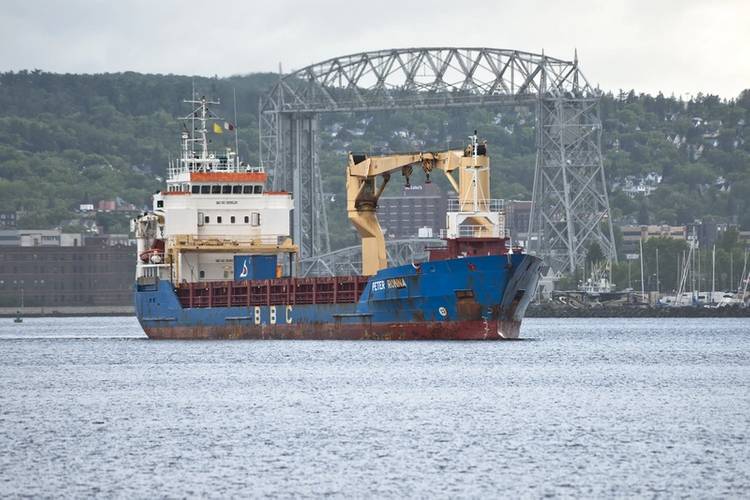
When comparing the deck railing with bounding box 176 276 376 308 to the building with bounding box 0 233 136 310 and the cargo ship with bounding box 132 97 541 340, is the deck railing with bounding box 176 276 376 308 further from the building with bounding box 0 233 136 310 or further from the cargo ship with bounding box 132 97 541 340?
the building with bounding box 0 233 136 310

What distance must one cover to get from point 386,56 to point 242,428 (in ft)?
268

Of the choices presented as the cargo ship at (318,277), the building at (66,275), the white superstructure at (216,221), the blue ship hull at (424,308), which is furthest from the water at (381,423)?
the building at (66,275)

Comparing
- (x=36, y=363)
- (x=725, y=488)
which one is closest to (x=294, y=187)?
(x=36, y=363)

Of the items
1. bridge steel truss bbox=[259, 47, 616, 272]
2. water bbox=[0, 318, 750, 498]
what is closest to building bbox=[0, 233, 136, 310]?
bridge steel truss bbox=[259, 47, 616, 272]

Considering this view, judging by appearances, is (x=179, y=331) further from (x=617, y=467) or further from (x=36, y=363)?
(x=617, y=467)

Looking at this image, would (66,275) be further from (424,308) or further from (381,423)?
(381,423)

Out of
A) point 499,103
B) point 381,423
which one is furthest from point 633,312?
point 381,423

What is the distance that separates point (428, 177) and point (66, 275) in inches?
3366

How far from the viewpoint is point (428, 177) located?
226 ft

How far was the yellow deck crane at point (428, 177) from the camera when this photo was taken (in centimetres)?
6306

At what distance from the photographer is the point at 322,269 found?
119 metres

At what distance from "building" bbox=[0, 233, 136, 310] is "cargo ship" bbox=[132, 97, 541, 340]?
6997cm

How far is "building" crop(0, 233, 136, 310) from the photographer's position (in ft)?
490

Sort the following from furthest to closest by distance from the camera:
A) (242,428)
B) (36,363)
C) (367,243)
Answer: (367,243) → (36,363) → (242,428)
